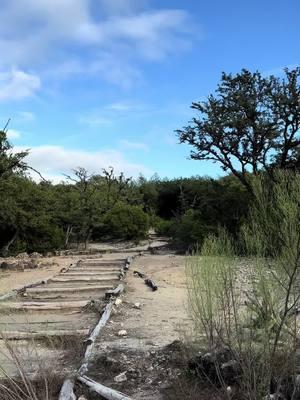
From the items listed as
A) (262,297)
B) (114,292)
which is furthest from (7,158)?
(262,297)

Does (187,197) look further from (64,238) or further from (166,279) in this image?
(166,279)

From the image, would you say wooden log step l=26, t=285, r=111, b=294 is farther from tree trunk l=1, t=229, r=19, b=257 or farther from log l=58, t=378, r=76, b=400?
tree trunk l=1, t=229, r=19, b=257

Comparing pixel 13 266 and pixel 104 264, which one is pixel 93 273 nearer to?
pixel 104 264

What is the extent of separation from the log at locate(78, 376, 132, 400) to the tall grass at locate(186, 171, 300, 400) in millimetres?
1064

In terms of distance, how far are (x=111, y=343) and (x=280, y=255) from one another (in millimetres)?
4252

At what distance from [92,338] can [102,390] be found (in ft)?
8.38

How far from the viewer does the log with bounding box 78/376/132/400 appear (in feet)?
19.1

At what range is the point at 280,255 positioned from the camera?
5012 mm

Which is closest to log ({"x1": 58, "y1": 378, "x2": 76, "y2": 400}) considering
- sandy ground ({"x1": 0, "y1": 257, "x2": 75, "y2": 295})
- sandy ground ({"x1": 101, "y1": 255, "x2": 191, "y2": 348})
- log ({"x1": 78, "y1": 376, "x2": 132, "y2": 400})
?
log ({"x1": 78, "y1": 376, "x2": 132, "y2": 400})

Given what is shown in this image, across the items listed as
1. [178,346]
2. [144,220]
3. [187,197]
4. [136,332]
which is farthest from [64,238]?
[178,346]

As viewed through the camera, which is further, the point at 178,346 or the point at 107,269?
the point at 107,269

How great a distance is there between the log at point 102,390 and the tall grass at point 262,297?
3.49 ft

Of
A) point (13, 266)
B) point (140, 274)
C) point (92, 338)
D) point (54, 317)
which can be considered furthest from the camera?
point (13, 266)

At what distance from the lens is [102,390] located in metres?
6.03
